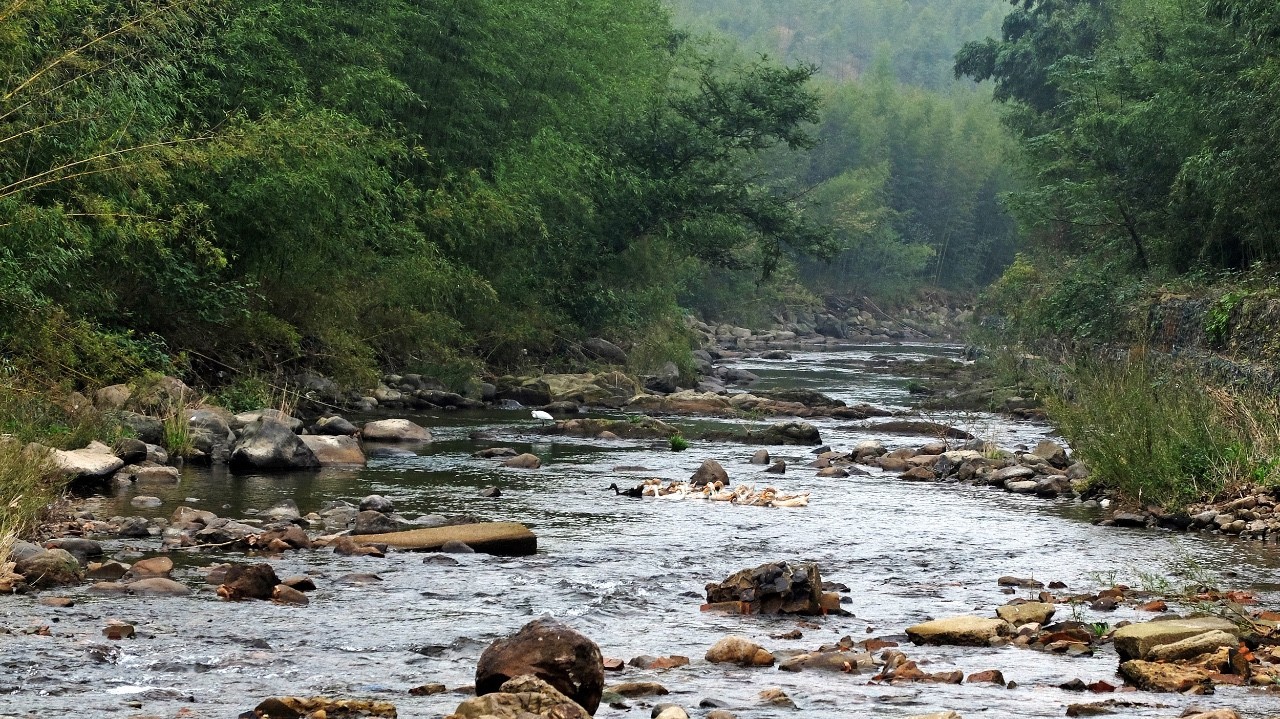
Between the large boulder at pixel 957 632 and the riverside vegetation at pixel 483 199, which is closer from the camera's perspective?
the large boulder at pixel 957 632

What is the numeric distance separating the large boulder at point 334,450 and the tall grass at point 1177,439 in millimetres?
9051

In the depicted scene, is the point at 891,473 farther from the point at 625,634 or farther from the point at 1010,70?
the point at 1010,70

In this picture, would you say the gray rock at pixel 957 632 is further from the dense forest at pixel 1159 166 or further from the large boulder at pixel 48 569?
the dense forest at pixel 1159 166

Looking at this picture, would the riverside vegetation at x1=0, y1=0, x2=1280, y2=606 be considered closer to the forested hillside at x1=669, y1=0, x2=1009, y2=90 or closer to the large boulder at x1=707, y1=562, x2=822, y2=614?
the large boulder at x1=707, y1=562, x2=822, y2=614

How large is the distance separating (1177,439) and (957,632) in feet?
21.8

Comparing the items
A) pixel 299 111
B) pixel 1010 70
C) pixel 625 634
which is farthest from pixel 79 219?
pixel 1010 70

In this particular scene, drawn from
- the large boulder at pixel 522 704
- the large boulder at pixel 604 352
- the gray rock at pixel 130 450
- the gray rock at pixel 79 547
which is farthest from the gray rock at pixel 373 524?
the large boulder at pixel 604 352

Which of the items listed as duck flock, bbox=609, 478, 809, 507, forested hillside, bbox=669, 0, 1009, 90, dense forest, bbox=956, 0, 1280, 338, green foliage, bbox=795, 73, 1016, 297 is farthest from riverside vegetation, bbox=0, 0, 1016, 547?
forested hillside, bbox=669, 0, 1009, 90

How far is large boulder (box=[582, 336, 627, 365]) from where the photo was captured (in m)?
35.1

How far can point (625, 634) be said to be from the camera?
895cm

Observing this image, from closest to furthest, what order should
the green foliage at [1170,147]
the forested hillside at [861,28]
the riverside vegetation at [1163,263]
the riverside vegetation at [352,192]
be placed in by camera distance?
the riverside vegetation at [1163,263]
the riverside vegetation at [352,192]
the green foliage at [1170,147]
the forested hillside at [861,28]

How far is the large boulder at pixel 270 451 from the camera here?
55.6 ft

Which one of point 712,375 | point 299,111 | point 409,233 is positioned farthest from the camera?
point 712,375

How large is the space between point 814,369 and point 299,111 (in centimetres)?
2238
